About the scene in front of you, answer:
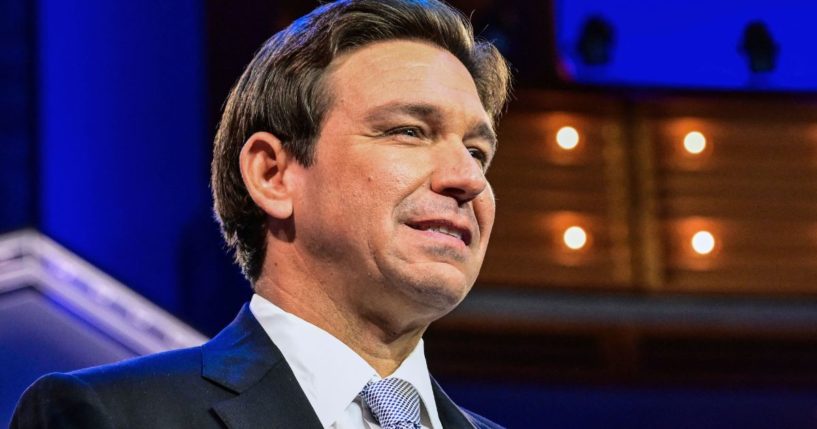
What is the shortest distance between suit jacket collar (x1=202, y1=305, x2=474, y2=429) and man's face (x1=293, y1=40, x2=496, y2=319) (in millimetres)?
129

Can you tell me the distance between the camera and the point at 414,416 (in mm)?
1769

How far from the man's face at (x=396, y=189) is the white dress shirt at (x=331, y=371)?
0.07 metres

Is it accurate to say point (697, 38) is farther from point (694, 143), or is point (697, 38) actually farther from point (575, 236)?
point (575, 236)

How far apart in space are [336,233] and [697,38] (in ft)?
6.94

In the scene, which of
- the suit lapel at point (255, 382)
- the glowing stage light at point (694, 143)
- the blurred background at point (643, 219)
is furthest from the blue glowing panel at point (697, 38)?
the suit lapel at point (255, 382)

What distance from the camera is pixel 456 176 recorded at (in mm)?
1788

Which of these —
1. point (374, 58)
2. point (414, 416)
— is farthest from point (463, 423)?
point (374, 58)

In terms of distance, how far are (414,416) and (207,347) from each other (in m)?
0.30

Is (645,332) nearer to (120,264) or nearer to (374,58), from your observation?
(120,264)

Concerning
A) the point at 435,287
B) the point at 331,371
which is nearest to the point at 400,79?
the point at 435,287

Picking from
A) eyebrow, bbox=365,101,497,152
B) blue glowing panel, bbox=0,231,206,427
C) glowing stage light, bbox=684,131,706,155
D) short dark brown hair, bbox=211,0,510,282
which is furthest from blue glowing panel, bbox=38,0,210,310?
glowing stage light, bbox=684,131,706,155

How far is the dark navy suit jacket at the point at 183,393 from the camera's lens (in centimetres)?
159

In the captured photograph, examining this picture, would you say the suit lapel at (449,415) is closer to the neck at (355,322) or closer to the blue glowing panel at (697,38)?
the neck at (355,322)

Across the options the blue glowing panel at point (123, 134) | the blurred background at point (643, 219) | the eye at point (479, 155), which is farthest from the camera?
the blurred background at point (643, 219)
